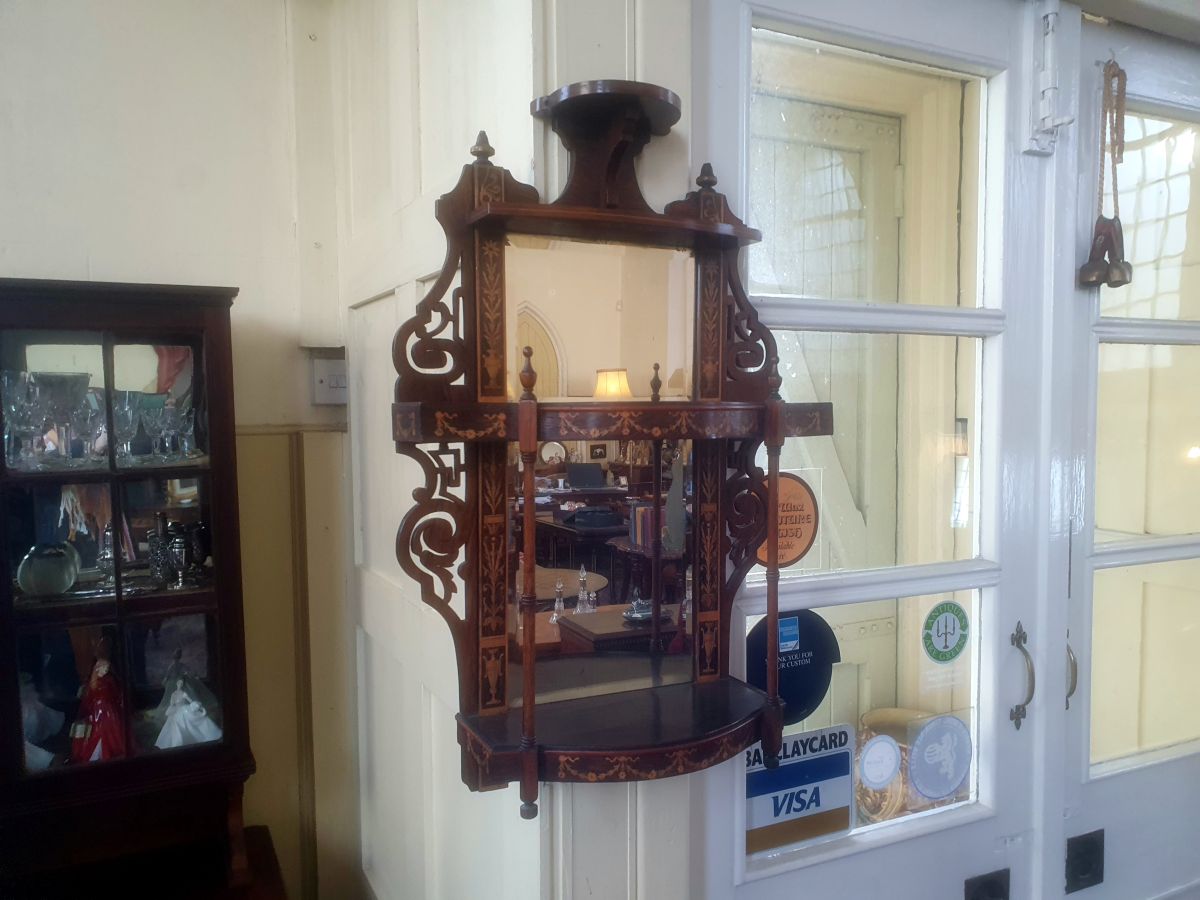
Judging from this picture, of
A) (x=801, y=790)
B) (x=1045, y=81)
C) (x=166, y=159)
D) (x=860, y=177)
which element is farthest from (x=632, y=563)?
(x=166, y=159)

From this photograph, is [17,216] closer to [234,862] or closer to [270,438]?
[270,438]

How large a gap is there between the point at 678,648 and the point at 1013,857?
0.72 m

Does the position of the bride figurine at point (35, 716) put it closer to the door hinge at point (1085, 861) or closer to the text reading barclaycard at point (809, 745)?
the text reading barclaycard at point (809, 745)

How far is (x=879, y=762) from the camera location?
1177 mm

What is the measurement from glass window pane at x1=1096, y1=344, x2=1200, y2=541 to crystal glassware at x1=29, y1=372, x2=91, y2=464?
1.80 meters

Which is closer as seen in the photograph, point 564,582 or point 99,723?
point 564,582

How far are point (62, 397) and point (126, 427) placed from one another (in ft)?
0.37

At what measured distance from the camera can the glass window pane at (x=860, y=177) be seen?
1080mm

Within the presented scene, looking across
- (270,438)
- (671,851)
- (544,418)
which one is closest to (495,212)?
(544,418)

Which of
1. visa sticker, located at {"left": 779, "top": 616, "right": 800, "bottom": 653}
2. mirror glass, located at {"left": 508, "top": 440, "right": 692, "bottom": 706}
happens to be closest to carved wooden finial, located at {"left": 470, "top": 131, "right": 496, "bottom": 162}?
mirror glass, located at {"left": 508, "top": 440, "right": 692, "bottom": 706}

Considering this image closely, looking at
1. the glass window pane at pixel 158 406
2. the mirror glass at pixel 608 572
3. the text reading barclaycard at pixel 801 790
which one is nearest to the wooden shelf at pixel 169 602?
the glass window pane at pixel 158 406

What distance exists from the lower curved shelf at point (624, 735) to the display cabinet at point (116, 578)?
2.90 ft

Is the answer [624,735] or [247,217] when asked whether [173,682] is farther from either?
[624,735]

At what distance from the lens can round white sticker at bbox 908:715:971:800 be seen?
1198mm
